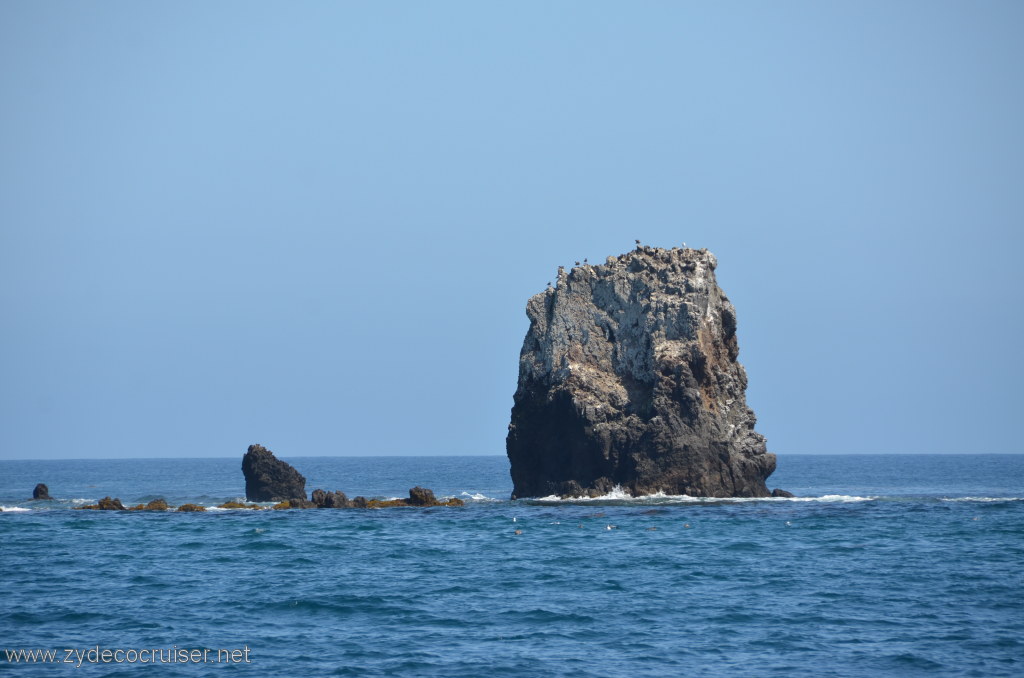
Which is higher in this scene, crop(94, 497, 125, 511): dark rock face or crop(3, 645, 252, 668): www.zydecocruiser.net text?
crop(94, 497, 125, 511): dark rock face

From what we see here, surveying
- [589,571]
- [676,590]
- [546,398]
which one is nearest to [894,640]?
[676,590]

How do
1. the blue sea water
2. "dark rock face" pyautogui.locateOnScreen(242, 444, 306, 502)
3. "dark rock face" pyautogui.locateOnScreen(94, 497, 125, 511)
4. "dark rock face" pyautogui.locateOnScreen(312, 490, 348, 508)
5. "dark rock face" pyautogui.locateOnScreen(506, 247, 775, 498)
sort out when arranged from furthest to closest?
"dark rock face" pyautogui.locateOnScreen(242, 444, 306, 502) < "dark rock face" pyautogui.locateOnScreen(94, 497, 125, 511) < "dark rock face" pyautogui.locateOnScreen(312, 490, 348, 508) < "dark rock face" pyautogui.locateOnScreen(506, 247, 775, 498) < the blue sea water

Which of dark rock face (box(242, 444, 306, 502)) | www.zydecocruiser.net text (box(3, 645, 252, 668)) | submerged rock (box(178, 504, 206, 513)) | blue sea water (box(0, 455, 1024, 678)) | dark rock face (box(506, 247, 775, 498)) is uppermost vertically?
dark rock face (box(506, 247, 775, 498))

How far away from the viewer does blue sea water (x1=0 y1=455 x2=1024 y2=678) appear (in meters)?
32.2

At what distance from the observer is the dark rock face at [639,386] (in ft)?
225

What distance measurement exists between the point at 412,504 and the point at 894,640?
4217cm

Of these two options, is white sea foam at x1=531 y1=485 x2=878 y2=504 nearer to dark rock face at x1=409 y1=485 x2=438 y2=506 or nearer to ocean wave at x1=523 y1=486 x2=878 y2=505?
ocean wave at x1=523 y1=486 x2=878 y2=505

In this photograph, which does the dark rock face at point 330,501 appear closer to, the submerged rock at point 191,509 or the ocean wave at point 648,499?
the submerged rock at point 191,509

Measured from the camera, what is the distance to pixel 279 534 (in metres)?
57.2

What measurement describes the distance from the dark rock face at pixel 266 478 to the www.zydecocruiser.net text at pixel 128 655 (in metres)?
48.1

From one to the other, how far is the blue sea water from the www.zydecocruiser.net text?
257mm

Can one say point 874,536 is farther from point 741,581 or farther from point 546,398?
point 546,398

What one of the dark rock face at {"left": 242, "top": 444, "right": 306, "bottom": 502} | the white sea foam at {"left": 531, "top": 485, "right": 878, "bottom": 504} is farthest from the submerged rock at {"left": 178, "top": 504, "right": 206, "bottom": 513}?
the white sea foam at {"left": 531, "top": 485, "right": 878, "bottom": 504}

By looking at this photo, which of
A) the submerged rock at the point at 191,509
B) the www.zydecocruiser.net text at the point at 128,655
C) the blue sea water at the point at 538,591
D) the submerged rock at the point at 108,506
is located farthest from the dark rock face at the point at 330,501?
the www.zydecocruiser.net text at the point at 128,655
